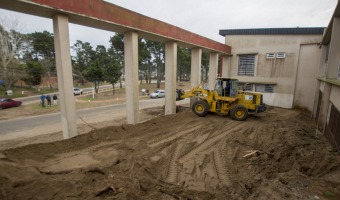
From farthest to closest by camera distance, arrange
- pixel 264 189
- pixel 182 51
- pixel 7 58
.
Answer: pixel 182 51 → pixel 7 58 → pixel 264 189

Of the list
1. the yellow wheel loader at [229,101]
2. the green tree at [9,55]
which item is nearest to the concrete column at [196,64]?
the yellow wheel loader at [229,101]

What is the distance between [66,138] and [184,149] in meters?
4.90

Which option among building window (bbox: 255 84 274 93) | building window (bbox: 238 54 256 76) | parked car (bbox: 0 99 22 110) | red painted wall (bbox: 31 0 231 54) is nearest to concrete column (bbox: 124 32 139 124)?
red painted wall (bbox: 31 0 231 54)

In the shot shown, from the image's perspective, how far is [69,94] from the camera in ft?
23.2

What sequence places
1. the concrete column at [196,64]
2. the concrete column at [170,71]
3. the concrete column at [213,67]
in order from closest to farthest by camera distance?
the concrete column at [170,71]
the concrete column at [196,64]
the concrete column at [213,67]

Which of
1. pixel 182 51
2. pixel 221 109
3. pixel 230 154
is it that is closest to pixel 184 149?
pixel 230 154

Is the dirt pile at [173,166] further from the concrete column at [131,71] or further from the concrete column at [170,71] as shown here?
the concrete column at [170,71]

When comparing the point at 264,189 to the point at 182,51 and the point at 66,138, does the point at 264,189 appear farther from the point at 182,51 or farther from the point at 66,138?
the point at 182,51

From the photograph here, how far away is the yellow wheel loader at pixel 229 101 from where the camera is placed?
37.3 feet

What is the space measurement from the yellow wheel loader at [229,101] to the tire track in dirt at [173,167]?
18.2 ft

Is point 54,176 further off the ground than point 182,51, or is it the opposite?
point 182,51

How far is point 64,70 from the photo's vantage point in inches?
269

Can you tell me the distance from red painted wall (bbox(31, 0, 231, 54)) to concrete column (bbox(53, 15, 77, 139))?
1.74ft

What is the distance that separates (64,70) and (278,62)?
57.7 ft
